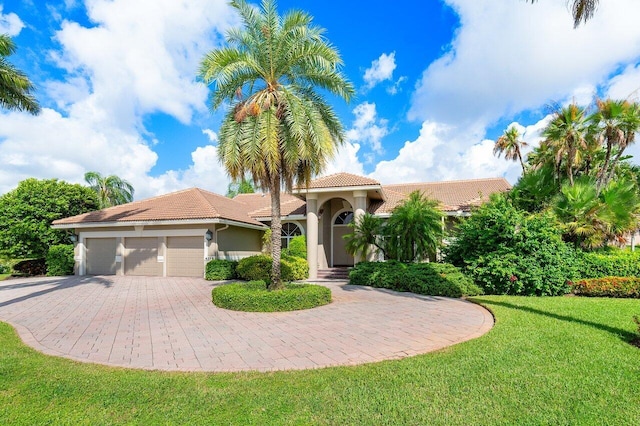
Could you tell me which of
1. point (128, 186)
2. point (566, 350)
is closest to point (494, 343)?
point (566, 350)

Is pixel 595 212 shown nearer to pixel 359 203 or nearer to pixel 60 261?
pixel 359 203

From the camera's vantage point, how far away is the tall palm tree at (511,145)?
2164 centimetres

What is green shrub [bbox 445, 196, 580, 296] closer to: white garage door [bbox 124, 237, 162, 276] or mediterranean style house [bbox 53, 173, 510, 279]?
mediterranean style house [bbox 53, 173, 510, 279]

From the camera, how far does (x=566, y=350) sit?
18.7 ft

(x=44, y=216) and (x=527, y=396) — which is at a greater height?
(x=44, y=216)

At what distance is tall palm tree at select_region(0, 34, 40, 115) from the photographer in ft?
44.2

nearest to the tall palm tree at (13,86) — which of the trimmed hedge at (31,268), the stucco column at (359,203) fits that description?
the trimmed hedge at (31,268)

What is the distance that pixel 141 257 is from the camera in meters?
19.3

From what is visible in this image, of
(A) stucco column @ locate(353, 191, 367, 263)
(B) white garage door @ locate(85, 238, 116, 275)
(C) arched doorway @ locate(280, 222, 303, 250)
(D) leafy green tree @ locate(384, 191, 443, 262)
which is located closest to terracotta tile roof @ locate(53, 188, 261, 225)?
(B) white garage door @ locate(85, 238, 116, 275)

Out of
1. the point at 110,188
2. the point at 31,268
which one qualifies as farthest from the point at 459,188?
the point at 110,188

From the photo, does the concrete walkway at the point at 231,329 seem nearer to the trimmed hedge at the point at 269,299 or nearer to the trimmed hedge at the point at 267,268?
the trimmed hedge at the point at 269,299

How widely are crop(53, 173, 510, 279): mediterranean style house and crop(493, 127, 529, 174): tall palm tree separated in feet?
11.1

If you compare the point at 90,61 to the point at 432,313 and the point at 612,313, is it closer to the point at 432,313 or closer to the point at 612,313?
the point at 432,313

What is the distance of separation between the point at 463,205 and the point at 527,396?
17.0 m
